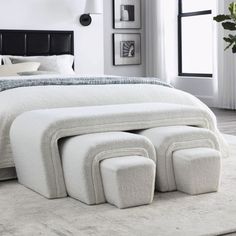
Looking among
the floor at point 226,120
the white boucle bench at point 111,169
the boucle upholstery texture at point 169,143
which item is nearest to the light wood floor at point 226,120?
the floor at point 226,120

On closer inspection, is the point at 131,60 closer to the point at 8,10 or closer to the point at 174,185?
the point at 8,10

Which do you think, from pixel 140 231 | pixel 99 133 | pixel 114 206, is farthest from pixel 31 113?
pixel 140 231

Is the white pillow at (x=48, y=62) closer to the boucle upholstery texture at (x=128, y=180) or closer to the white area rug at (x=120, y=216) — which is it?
the white area rug at (x=120, y=216)

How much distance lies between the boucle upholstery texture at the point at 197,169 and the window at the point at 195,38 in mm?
4946

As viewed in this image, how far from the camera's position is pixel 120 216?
2.72m

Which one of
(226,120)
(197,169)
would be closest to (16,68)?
(226,120)

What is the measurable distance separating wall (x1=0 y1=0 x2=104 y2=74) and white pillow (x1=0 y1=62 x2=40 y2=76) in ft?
3.71

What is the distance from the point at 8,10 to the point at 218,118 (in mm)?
2896

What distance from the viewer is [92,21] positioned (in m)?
7.32

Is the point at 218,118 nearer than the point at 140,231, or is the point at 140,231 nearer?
the point at 140,231

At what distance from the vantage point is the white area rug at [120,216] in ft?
8.16

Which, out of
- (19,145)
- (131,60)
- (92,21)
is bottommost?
(19,145)

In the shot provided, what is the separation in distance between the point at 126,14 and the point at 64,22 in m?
1.57

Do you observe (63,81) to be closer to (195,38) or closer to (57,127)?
(57,127)
